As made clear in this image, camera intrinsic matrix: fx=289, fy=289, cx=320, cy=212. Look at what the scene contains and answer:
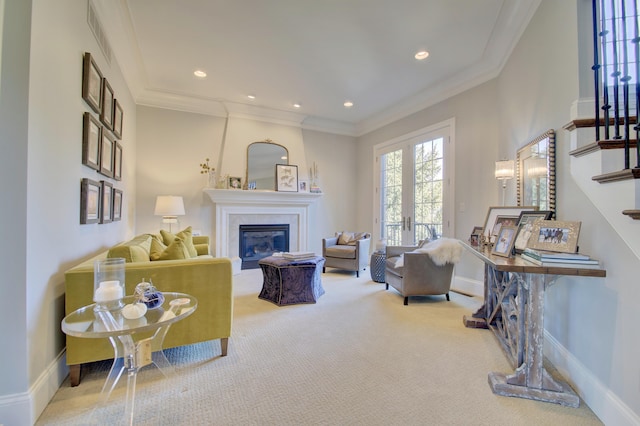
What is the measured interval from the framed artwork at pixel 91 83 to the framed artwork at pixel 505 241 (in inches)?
135

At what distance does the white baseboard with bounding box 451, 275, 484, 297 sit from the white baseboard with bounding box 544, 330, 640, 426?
67.0 inches

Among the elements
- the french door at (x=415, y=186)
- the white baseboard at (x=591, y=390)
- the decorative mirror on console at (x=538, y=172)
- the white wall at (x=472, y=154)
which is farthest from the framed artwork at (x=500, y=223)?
the french door at (x=415, y=186)

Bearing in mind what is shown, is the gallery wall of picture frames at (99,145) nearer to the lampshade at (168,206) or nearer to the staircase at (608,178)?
the lampshade at (168,206)

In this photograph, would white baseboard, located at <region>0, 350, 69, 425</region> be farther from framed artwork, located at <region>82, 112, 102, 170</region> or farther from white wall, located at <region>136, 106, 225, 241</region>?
white wall, located at <region>136, 106, 225, 241</region>

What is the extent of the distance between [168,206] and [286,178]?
2176 mm

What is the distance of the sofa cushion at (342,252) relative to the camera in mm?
4906

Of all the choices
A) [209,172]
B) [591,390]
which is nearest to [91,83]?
[209,172]

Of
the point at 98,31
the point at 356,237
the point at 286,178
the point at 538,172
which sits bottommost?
the point at 356,237

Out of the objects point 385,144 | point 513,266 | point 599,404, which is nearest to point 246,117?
point 385,144

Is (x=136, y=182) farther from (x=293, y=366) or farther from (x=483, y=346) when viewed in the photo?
(x=483, y=346)

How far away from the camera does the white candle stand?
1582 millimetres

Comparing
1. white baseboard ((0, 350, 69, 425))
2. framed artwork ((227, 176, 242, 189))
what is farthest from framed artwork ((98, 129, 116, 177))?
framed artwork ((227, 176, 242, 189))

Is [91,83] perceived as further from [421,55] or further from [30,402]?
[421,55]

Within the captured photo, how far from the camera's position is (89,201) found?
7.92 feet
